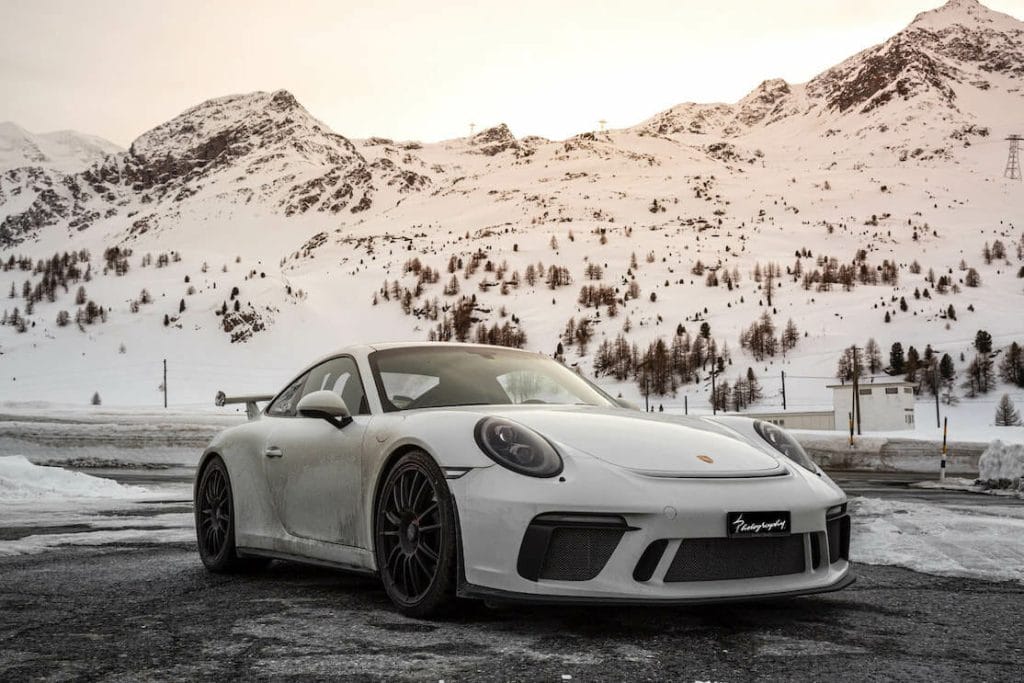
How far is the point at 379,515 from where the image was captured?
14.9ft

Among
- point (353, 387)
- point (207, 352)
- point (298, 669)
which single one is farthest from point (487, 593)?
point (207, 352)

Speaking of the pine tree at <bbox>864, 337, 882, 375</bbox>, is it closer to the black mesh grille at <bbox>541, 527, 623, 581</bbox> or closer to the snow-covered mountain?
the snow-covered mountain

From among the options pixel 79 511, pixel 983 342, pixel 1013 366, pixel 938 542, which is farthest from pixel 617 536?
pixel 983 342

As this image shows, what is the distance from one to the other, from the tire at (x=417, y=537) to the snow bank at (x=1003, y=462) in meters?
15.3

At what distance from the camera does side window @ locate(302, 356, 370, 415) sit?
5.22m

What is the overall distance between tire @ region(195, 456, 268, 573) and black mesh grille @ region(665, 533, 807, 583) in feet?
9.89

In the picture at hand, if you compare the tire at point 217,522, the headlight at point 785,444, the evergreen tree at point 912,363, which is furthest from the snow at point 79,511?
the evergreen tree at point 912,363

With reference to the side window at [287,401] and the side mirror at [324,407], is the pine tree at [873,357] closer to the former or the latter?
the side window at [287,401]

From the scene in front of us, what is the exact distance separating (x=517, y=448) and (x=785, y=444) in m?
1.54

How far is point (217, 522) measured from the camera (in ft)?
20.2

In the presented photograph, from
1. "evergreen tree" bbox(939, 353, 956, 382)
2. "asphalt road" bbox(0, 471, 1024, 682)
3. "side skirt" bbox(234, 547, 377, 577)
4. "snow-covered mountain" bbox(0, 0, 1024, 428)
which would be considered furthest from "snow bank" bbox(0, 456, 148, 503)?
"evergreen tree" bbox(939, 353, 956, 382)

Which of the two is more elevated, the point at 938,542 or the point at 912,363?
the point at 912,363

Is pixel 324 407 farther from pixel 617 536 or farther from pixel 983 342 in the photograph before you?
pixel 983 342

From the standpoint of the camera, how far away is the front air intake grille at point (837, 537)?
4480 millimetres
